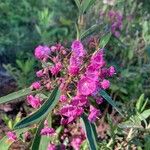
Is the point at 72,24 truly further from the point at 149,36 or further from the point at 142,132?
the point at 142,132

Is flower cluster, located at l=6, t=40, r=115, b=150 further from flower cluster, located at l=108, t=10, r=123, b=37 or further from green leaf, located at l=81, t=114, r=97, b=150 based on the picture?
flower cluster, located at l=108, t=10, r=123, b=37

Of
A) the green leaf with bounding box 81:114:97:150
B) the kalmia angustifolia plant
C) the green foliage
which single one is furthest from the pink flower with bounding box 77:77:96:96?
the green foliage

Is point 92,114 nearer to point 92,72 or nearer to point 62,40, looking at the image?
point 92,72

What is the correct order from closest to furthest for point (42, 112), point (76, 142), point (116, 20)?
1. point (42, 112)
2. point (76, 142)
3. point (116, 20)

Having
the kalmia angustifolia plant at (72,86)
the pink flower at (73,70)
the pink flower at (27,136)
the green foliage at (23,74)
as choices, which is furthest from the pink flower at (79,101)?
the green foliage at (23,74)

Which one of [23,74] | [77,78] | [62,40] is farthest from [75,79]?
[62,40]
